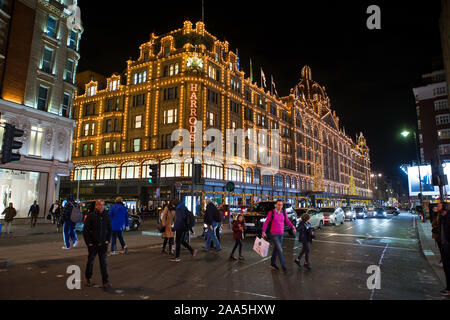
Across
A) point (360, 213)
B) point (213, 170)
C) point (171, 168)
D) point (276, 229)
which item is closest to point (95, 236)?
point (276, 229)

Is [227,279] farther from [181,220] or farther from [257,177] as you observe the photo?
[257,177]

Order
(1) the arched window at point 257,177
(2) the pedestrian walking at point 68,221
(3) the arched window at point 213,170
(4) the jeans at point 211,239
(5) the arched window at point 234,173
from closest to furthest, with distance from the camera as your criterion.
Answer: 1. (2) the pedestrian walking at point 68,221
2. (4) the jeans at point 211,239
3. (3) the arched window at point 213,170
4. (5) the arched window at point 234,173
5. (1) the arched window at point 257,177

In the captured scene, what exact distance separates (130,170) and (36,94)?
57.6 ft

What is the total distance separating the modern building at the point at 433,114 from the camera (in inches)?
2153

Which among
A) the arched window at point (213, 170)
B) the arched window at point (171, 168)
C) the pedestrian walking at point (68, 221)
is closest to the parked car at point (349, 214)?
the arched window at point (213, 170)

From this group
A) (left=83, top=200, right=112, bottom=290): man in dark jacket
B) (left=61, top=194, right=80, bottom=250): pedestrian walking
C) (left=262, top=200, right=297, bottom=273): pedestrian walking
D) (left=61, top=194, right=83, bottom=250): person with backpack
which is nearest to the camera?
(left=83, top=200, right=112, bottom=290): man in dark jacket

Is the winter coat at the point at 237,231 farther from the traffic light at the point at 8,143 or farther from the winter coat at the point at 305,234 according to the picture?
the traffic light at the point at 8,143

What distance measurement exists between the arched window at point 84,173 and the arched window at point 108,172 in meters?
1.84

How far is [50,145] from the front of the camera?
89.3 feet

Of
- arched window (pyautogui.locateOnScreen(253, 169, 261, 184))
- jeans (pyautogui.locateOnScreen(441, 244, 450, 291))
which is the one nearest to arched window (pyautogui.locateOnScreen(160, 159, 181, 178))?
arched window (pyautogui.locateOnScreen(253, 169, 261, 184))

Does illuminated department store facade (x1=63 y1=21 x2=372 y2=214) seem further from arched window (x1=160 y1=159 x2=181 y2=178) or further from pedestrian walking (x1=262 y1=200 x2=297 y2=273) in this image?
pedestrian walking (x1=262 y1=200 x2=297 y2=273)

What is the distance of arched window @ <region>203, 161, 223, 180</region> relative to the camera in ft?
127

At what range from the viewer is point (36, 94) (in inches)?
1039
